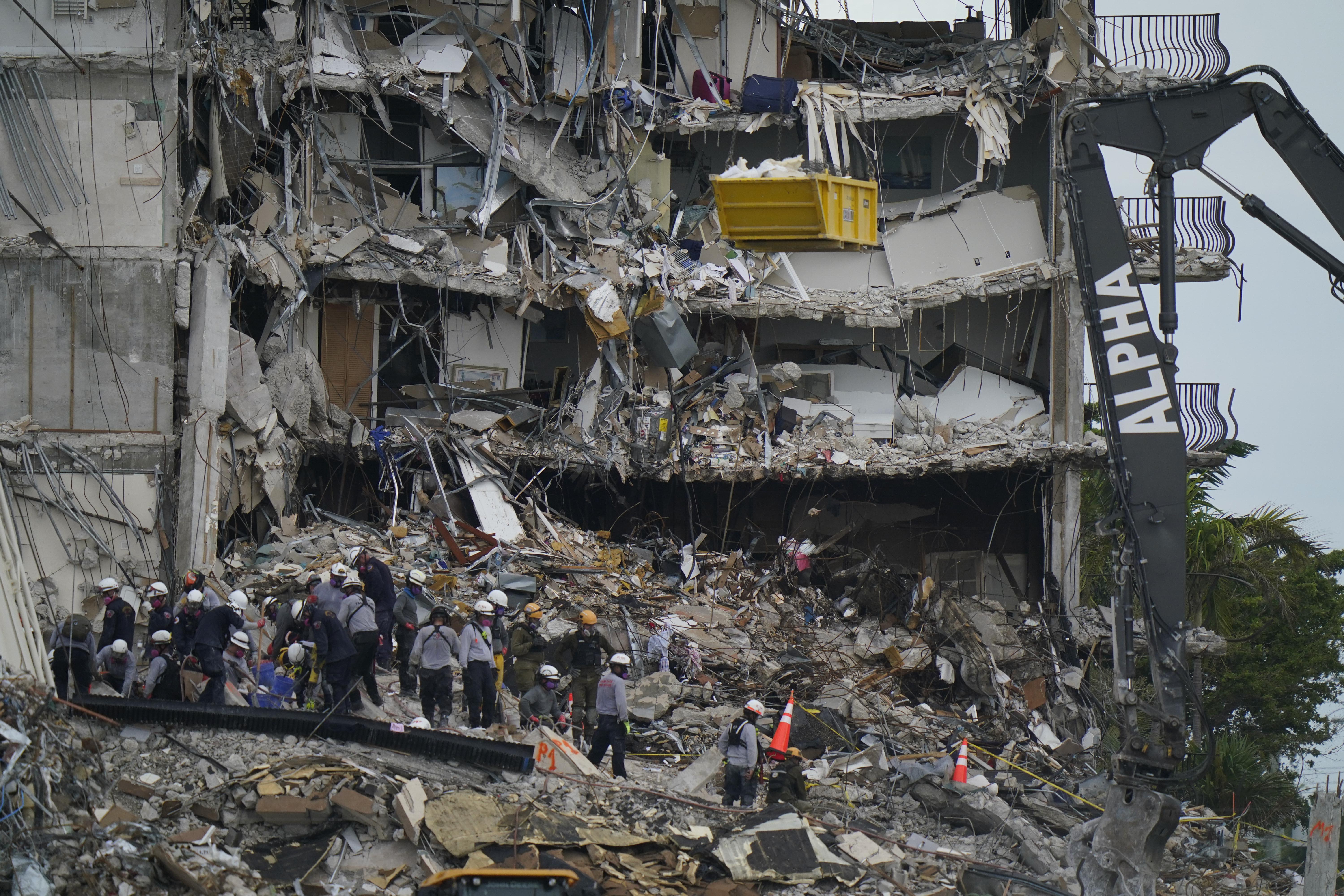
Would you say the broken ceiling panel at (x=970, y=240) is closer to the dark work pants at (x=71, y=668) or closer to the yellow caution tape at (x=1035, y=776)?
the yellow caution tape at (x=1035, y=776)

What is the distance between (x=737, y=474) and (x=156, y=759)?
12360 mm

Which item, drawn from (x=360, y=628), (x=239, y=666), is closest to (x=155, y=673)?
(x=239, y=666)

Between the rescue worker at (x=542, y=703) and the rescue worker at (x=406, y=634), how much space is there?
3.97 ft

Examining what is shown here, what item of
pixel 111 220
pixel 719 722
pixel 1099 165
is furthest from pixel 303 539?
pixel 1099 165

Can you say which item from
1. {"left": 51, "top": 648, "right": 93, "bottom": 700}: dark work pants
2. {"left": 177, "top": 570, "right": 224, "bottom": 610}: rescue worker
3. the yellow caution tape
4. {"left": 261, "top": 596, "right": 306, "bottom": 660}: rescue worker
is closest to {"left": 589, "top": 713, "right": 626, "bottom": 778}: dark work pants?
{"left": 261, "top": 596, "right": 306, "bottom": 660}: rescue worker

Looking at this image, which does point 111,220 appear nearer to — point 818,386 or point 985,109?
point 818,386

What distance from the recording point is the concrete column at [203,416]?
18.6m

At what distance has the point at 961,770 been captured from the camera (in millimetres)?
15750

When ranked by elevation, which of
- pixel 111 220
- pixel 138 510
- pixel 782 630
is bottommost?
pixel 782 630

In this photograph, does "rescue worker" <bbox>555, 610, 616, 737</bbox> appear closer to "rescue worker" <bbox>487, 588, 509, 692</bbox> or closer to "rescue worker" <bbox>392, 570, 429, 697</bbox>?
"rescue worker" <bbox>487, 588, 509, 692</bbox>

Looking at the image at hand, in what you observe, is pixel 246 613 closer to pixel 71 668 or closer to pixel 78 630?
pixel 71 668

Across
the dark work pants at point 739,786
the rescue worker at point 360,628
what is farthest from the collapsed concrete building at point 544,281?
the dark work pants at point 739,786

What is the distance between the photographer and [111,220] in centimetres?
1880

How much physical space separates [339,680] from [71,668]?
2519mm
